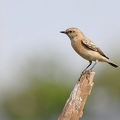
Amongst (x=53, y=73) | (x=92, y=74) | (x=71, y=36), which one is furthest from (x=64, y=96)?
(x=92, y=74)

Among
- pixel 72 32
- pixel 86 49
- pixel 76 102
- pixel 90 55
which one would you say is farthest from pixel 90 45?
pixel 76 102

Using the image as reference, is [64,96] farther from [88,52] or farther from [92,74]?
[92,74]

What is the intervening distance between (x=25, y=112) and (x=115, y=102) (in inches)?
174

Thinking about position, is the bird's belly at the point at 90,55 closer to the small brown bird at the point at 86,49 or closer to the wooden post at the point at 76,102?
the small brown bird at the point at 86,49

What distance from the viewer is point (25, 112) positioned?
35375 millimetres

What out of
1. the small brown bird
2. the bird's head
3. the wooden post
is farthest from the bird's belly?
the wooden post

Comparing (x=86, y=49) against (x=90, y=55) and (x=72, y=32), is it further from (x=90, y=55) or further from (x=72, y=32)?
(x=72, y=32)

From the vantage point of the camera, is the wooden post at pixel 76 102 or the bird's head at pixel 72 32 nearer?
the wooden post at pixel 76 102

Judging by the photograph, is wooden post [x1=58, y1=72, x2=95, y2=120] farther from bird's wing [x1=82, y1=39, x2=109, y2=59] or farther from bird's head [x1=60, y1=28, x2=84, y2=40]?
bird's head [x1=60, y1=28, x2=84, y2=40]

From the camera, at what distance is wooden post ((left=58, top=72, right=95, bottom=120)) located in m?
13.4

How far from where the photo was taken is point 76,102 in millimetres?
13617

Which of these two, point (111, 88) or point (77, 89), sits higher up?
point (111, 88)

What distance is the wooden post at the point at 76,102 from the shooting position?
13398mm

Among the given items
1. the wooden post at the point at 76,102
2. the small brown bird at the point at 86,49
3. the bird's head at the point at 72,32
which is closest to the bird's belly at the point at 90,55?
the small brown bird at the point at 86,49
